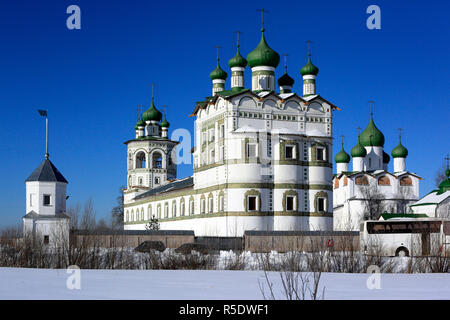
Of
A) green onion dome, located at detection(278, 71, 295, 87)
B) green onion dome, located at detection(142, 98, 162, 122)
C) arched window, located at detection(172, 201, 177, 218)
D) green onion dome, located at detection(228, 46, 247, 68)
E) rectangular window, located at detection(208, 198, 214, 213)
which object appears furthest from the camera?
green onion dome, located at detection(142, 98, 162, 122)

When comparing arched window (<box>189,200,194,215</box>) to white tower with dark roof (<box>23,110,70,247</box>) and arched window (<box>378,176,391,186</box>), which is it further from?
arched window (<box>378,176,391,186</box>)

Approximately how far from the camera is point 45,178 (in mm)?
32625

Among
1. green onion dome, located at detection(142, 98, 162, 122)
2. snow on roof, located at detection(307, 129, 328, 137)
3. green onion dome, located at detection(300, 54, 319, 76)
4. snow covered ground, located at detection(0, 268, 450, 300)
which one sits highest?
green onion dome, located at detection(142, 98, 162, 122)

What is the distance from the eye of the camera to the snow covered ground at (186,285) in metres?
10.8

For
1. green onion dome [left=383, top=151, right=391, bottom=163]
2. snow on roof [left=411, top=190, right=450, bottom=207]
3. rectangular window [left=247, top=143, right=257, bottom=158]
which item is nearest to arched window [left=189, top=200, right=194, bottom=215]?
rectangular window [left=247, top=143, right=257, bottom=158]

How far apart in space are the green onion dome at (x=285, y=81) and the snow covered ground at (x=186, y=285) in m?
27.1

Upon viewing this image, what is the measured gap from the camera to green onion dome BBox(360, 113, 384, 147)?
58.1 m

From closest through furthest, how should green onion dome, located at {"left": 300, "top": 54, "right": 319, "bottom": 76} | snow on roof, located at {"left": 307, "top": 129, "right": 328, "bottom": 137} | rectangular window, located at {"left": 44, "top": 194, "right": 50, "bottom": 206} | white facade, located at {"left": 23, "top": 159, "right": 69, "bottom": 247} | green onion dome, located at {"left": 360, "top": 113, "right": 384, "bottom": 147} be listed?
1. white facade, located at {"left": 23, "top": 159, "right": 69, "bottom": 247}
2. rectangular window, located at {"left": 44, "top": 194, "right": 50, "bottom": 206}
3. snow on roof, located at {"left": 307, "top": 129, "right": 328, "bottom": 137}
4. green onion dome, located at {"left": 300, "top": 54, "right": 319, "bottom": 76}
5. green onion dome, located at {"left": 360, "top": 113, "right": 384, "bottom": 147}

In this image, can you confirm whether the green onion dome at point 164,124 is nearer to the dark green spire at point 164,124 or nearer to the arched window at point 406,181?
the dark green spire at point 164,124

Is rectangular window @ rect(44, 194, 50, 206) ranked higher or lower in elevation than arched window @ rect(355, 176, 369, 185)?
lower

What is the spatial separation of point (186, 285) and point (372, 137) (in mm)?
47909

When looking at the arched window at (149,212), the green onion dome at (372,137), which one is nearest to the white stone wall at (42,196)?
the arched window at (149,212)
